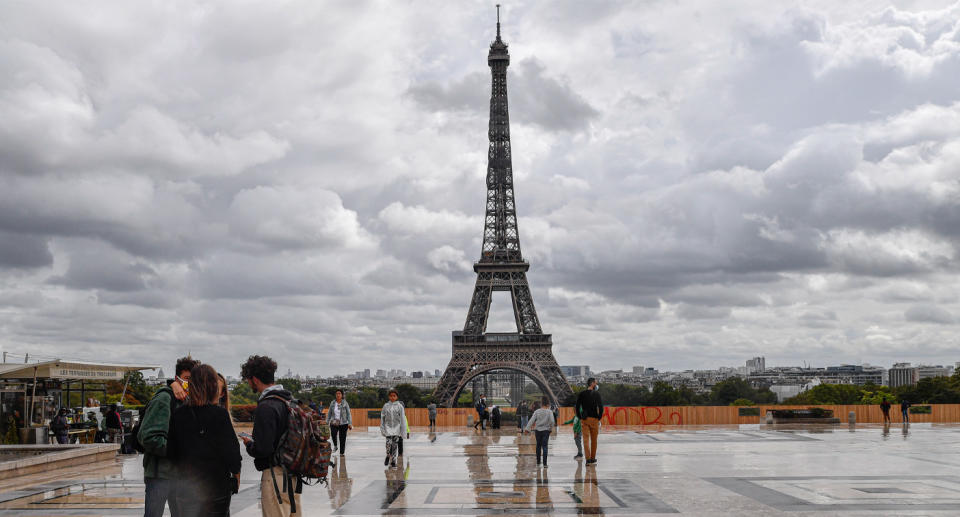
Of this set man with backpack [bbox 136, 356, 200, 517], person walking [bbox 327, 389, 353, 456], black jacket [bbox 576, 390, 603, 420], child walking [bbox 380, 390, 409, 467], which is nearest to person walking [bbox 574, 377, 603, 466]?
black jacket [bbox 576, 390, 603, 420]

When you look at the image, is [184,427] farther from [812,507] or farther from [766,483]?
[766,483]

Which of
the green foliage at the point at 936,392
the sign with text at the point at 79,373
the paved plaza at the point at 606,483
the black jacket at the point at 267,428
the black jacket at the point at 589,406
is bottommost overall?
the green foliage at the point at 936,392

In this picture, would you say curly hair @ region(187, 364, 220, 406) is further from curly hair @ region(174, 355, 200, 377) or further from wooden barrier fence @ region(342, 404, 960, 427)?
wooden barrier fence @ region(342, 404, 960, 427)

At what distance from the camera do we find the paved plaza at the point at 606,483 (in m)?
12.0

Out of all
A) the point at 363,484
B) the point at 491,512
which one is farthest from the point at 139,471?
the point at 491,512

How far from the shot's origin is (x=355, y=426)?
3853 cm

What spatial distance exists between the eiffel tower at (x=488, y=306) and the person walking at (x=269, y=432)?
6234 cm

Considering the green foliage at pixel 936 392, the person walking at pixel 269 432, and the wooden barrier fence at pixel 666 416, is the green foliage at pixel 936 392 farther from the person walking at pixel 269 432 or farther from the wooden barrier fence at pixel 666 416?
the person walking at pixel 269 432

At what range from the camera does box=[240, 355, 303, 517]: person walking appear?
7.27m

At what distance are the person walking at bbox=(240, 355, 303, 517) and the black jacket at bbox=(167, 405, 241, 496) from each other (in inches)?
13.8

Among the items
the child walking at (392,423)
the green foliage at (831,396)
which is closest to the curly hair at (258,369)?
the child walking at (392,423)

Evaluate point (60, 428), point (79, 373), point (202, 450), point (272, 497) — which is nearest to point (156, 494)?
point (202, 450)

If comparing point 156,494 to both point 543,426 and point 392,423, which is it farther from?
point 543,426

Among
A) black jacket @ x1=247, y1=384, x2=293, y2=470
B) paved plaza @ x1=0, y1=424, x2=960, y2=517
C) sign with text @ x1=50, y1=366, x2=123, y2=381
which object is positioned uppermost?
sign with text @ x1=50, y1=366, x2=123, y2=381
